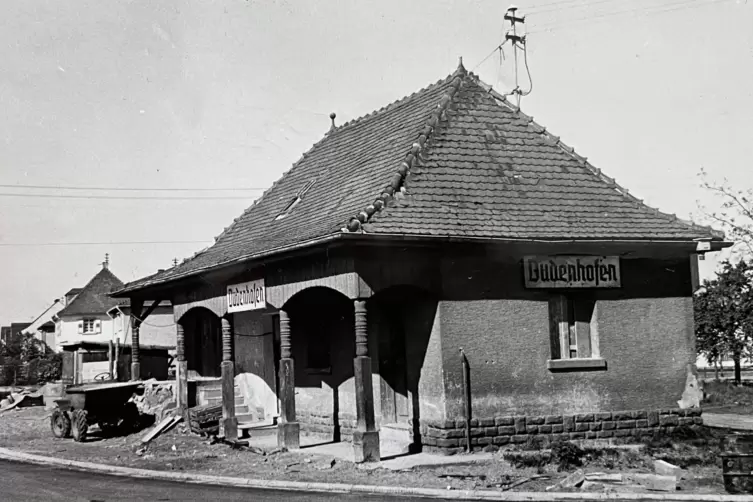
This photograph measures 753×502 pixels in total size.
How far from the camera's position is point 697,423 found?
16.7 meters

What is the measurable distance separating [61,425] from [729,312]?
27141 mm

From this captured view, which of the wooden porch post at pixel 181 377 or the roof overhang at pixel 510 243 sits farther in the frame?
the wooden porch post at pixel 181 377

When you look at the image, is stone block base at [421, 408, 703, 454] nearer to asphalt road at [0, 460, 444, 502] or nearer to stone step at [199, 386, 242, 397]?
asphalt road at [0, 460, 444, 502]

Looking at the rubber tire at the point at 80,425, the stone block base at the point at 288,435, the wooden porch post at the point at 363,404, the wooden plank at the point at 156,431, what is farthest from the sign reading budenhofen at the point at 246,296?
the rubber tire at the point at 80,425

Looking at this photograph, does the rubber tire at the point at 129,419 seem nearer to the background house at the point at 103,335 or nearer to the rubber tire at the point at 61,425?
the rubber tire at the point at 61,425

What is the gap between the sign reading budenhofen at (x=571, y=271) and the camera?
15914mm

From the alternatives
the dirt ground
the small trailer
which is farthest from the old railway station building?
the small trailer

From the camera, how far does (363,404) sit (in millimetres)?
14656

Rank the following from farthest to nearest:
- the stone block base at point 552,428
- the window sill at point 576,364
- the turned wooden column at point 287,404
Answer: the turned wooden column at point 287,404, the window sill at point 576,364, the stone block base at point 552,428

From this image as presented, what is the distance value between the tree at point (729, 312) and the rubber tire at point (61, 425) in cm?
2685

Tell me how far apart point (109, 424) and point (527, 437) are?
1075 centimetres

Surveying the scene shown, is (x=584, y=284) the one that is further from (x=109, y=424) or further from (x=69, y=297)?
(x=69, y=297)

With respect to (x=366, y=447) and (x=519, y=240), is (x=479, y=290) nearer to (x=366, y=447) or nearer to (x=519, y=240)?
(x=519, y=240)

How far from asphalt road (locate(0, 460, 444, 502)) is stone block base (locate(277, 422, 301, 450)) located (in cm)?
300
